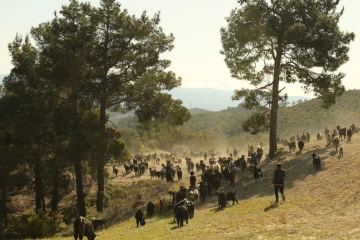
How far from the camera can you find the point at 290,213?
13.2 metres

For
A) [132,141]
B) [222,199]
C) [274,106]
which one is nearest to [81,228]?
[222,199]

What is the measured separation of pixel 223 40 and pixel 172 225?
17.8 metres

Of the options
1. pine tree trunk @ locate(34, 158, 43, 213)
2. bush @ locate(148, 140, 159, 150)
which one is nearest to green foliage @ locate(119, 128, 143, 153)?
bush @ locate(148, 140, 159, 150)

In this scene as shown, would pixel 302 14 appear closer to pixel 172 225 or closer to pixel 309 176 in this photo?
pixel 309 176

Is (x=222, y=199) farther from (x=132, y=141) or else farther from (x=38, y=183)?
(x=132, y=141)

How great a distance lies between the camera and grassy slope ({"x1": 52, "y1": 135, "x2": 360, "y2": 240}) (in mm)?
10836

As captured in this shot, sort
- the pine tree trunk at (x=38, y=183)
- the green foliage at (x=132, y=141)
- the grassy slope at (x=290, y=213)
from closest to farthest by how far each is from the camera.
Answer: the grassy slope at (x=290, y=213) < the pine tree trunk at (x=38, y=183) < the green foliage at (x=132, y=141)

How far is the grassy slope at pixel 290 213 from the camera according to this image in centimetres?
1084

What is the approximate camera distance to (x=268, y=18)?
25.1 m

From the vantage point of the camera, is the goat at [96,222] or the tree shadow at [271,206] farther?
the goat at [96,222]

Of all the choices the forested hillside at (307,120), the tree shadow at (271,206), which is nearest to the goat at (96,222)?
the tree shadow at (271,206)

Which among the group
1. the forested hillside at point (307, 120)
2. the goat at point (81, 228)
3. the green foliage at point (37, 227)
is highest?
the forested hillside at point (307, 120)

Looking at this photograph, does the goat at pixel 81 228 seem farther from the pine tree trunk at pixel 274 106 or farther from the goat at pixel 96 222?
the pine tree trunk at pixel 274 106

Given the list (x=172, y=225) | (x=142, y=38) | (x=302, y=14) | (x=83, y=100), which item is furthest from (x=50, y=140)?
(x=302, y=14)
